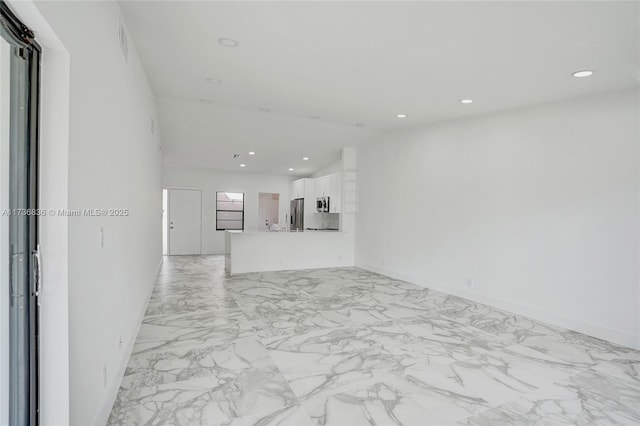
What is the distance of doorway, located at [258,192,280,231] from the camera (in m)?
11.0

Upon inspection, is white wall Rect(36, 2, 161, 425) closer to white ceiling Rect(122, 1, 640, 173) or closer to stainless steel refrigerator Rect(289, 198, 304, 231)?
white ceiling Rect(122, 1, 640, 173)

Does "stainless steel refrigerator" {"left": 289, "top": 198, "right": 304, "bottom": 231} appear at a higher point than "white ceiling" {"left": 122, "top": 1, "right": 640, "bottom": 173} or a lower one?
lower

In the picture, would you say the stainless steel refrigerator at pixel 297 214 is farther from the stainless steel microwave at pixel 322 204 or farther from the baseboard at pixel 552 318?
the baseboard at pixel 552 318

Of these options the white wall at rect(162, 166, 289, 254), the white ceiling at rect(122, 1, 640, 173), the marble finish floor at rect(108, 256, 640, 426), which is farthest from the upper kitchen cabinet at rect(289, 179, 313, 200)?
the marble finish floor at rect(108, 256, 640, 426)

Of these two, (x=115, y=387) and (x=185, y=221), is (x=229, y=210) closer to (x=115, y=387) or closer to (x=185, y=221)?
(x=185, y=221)

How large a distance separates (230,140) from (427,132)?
3.83 meters

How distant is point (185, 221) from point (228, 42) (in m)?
7.81

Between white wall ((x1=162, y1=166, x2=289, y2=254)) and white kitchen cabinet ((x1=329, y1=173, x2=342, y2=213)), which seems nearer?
white kitchen cabinet ((x1=329, y1=173, x2=342, y2=213))

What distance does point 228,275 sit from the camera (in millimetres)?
6797

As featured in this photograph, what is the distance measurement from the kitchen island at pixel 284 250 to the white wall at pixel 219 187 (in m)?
3.06

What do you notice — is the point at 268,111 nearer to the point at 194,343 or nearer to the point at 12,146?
the point at 194,343

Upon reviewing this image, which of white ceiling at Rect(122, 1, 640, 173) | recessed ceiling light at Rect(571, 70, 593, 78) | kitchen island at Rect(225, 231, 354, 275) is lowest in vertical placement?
kitchen island at Rect(225, 231, 354, 275)

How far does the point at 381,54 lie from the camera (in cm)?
314

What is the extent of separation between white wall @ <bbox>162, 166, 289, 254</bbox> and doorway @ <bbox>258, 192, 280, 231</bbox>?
131 mm
